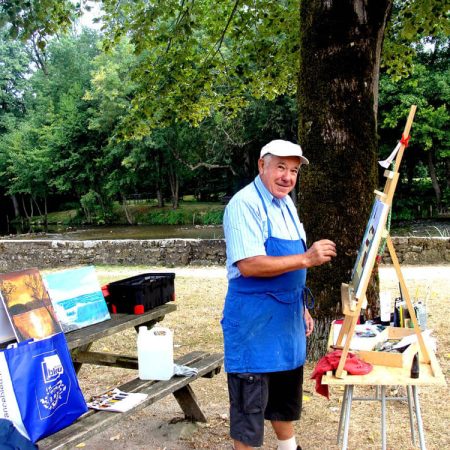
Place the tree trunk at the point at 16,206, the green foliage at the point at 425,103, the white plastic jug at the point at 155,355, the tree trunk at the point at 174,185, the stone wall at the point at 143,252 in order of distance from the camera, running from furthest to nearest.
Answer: the tree trunk at the point at 16,206, the tree trunk at the point at 174,185, the green foliage at the point at 425,103, the stone wall at the point at 143,252, the white plastic jug at the point at 155,355

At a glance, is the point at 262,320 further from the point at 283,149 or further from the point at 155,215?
the point at 155,215

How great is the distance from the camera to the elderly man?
297 centimetres

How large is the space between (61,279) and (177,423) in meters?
1.47

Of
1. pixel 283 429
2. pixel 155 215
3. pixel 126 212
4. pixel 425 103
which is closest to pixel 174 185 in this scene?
pixel 155 215

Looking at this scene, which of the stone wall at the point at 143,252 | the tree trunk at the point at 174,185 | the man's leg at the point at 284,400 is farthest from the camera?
the tree trunk at the point at 174,185

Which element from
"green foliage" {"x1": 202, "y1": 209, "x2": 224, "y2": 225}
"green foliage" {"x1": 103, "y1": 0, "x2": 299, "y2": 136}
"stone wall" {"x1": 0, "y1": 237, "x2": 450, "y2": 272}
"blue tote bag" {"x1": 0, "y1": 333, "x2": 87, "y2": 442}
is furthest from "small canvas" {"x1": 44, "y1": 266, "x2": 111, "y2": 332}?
"green foliage" {"x1": 202, "y1": 209, "x2": 224, "y2": 225}

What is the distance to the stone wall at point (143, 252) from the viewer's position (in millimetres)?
13438

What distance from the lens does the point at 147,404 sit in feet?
11.4

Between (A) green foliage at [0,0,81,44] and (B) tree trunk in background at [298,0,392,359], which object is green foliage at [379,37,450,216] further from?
(B) tree trunk in background at [298,0,392,359]

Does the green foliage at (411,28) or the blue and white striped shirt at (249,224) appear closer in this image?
the blue and white striped shirt at (249,224)

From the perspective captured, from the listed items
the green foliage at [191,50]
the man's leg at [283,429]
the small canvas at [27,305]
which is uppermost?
the green foliage at [191,50]

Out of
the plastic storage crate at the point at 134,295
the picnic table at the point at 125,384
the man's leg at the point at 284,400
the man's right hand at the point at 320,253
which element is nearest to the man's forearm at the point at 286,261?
the man's right hand at the point at 320,253

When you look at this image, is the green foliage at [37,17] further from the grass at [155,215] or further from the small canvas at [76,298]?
the grass at [155,215]

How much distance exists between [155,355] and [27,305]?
3.10ft
